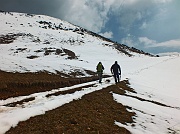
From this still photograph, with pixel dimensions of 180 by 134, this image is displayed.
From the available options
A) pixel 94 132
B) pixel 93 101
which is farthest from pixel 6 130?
pixel 93 101

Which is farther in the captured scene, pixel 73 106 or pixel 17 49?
pixel 17 49

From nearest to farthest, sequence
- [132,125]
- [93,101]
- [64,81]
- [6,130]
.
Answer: [6,130]
[132,125]
[93,101]
[64,81]

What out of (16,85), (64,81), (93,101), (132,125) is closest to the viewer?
(132,125)

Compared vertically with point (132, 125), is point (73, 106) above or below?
above

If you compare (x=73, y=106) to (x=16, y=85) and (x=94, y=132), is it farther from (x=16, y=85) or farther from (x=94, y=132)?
(x=16, y=85)

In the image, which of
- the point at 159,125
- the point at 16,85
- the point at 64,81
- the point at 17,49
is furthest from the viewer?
the point at 17,49

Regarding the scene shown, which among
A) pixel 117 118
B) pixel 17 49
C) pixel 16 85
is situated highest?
pixel 17 49

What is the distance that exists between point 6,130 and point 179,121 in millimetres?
11068

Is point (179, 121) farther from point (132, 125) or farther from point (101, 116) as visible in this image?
point (101, 116)

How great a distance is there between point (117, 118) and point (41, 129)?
472 cm

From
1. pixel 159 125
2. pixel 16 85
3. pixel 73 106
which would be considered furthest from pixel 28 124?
pixel 16 85

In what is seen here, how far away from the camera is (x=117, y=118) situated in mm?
11312

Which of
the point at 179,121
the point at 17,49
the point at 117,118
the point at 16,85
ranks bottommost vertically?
the point at 179,121

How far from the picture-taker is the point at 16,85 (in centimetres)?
1886
